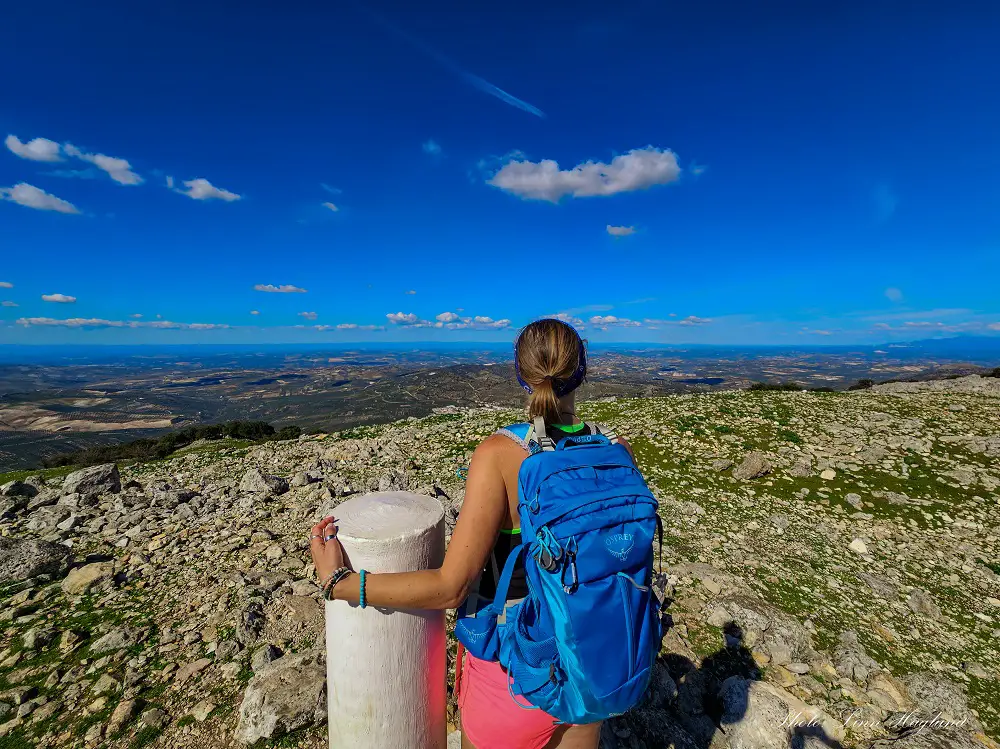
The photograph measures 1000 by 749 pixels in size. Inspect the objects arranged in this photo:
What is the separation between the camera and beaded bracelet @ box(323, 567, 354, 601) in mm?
2172

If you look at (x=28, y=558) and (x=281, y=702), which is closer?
(x=281, y=702)

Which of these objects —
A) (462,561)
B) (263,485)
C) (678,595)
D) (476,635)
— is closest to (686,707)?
(678,595)

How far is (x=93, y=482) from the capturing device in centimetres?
859

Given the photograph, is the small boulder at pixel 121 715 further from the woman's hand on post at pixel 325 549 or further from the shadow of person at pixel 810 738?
the shadow of person at pixel 810 738

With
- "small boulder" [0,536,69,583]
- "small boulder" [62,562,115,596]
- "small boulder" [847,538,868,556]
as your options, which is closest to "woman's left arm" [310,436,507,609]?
"small boulder" [62,562,115,596]

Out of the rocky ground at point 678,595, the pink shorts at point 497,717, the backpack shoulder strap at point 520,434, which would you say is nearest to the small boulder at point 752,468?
the rocky ground at point 678,595

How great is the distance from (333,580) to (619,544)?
1401 mm

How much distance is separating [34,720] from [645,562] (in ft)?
17.8

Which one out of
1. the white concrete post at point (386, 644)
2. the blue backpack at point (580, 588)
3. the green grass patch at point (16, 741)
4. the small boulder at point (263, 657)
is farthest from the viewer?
the small boulder at point (263, 657)

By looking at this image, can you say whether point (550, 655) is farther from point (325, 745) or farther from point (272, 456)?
point (272, 456)

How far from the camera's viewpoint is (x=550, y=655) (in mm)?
2010

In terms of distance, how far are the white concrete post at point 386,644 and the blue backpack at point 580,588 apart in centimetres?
61

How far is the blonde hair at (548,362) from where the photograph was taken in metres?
2.25

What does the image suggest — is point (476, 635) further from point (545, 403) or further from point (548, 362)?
point (548, 362)
